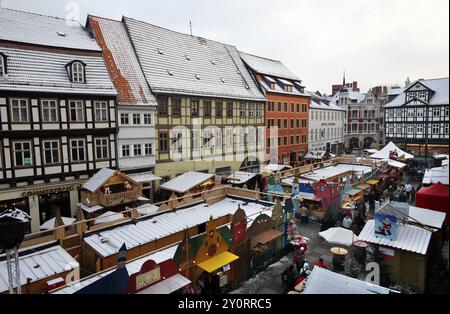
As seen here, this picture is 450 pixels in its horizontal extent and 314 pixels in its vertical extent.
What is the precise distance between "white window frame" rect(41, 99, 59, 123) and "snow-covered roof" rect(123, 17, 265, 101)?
7.53 metres

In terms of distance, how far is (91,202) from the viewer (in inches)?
703

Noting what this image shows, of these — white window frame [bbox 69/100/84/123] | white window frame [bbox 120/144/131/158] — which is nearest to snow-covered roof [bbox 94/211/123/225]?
white window frame [bbox 69/100/84/123]

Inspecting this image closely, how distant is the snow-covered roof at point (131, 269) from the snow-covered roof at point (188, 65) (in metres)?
16.6

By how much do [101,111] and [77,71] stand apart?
2.86 metres

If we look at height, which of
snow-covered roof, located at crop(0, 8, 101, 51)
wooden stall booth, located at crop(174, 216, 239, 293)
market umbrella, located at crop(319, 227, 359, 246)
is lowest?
market umbrella, located at crop(319, 227, 359, 246)

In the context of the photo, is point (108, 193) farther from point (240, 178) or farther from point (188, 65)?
point (188, 65)

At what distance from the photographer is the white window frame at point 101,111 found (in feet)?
67.7

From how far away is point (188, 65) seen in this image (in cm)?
2939

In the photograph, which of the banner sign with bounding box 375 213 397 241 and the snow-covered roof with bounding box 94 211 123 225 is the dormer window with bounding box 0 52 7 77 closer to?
the snow-covered roof with bounding box 94 211 123 225

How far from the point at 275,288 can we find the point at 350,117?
55273 millimetres

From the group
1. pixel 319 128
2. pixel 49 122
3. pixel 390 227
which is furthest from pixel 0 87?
pixel 319 128

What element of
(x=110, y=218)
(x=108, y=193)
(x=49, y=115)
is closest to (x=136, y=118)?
(x=49, y=115)

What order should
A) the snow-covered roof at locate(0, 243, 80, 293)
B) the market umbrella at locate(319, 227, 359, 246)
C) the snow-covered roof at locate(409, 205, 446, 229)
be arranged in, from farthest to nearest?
the market umbrella at locate(319, 227, 359, 246), the snow-covered roof at locate(409, 205, 446, 229), the snow-covered roof at locate(0, 243, 80, 293)

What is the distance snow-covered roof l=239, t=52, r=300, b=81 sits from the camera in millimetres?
36938
